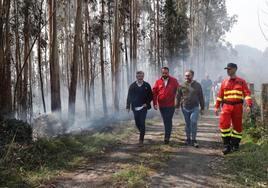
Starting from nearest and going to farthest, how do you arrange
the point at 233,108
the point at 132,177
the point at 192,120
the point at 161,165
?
the point at 132,177 → the point at 161,165 → the point at 233,108 → the point at 192,120

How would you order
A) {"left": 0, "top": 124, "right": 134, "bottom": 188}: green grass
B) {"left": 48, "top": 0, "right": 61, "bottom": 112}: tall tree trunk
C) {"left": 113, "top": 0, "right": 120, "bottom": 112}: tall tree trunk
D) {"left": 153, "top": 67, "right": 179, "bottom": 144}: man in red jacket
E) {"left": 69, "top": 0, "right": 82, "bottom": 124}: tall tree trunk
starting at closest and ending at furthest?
{"left": 0, "top": 124, "right": 134, "bottom": 188}: green grass, {"left": 153, "top": 67, "right": 179, "bottom": 144}: man in red jacket, {"left": 48, "top": 0, "right": 61, "bottom": 112}: tall tree trunk, {"left": 69, "top": 0, "right": 82, "bottom": 124}: tall tree trunk, {"left": 113, "top": 0, "right": 120, "bottom": 112}: tall tree trunk

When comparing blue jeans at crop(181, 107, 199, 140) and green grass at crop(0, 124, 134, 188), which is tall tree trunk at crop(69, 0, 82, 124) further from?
blue jeans at crop(181, 107, 199, 140)

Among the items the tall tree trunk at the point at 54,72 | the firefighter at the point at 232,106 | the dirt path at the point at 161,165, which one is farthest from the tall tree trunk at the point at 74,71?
the firefighter at the point at 232,106

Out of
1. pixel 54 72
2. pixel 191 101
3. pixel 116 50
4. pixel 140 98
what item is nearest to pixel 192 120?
pixel 191 101

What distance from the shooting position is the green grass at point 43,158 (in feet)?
18.7

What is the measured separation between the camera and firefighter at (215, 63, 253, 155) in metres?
7.59

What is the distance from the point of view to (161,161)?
692 centimetres

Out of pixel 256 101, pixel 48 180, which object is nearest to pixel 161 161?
pixel 48 180

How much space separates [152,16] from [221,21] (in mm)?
15919

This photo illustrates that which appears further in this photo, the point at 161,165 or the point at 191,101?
the point at 191,101

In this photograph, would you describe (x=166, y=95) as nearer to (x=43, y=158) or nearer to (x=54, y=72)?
(x=43, y=158)

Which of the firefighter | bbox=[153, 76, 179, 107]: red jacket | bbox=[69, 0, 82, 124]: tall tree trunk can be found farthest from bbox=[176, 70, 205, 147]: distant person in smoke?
bbox=[69, 0, 82, 124]: tall tree trunk

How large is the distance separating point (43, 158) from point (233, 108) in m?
4.25

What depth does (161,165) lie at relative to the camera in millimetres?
6602
